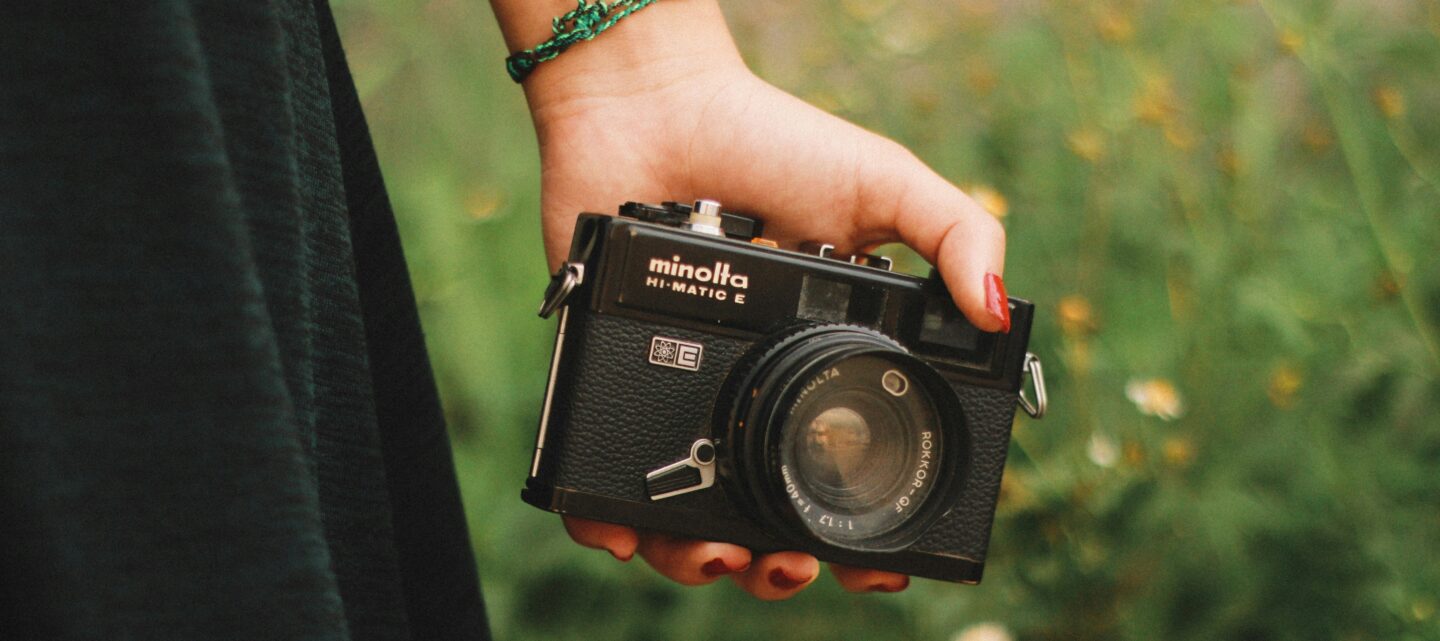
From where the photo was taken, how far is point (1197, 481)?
51.3 inches

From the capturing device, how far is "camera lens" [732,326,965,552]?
0.77 m

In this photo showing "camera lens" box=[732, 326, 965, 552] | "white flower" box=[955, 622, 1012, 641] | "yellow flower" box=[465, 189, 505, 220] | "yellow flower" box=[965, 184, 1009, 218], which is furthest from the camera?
"yellow flower" box=[465, 189, 505, 220]

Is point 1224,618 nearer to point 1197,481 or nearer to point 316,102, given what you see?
point 1197,481

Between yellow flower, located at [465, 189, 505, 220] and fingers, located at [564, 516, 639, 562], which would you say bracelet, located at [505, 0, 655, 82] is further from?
yellow flower, located at [465, 189, 505, 220]

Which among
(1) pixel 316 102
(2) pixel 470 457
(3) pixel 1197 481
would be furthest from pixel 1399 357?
(1) pixel 316 102

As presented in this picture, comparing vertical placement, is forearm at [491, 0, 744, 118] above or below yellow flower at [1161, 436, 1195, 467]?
above

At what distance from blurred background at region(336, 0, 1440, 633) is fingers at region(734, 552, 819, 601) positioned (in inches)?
16.7

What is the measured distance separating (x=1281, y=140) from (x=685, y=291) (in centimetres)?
133

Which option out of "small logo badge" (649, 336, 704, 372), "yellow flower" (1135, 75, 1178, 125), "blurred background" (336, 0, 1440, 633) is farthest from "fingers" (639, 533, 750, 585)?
"yellow flower" (1135, 75, 1178, 125)

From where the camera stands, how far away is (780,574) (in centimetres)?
83

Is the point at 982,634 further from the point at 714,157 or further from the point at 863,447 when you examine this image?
the point at 714,157

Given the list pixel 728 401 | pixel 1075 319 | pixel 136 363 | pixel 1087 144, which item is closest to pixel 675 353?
pixel 728 401

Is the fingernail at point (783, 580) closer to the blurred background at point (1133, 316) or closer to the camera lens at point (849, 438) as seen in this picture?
the camera lens at point (849, 438)

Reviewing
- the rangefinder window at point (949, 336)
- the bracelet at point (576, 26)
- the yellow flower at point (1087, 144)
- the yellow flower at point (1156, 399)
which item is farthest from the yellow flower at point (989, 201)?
the bracelet at point (576, 26)
